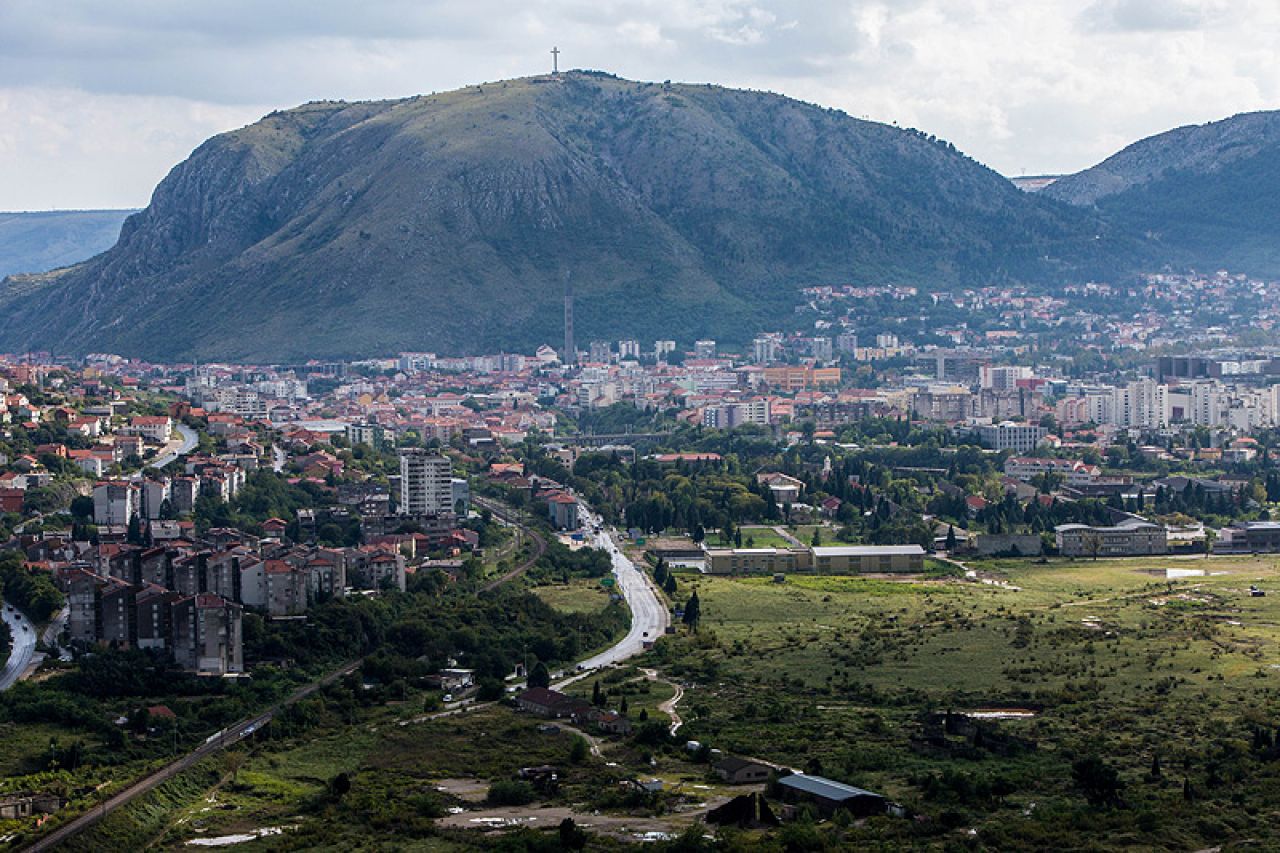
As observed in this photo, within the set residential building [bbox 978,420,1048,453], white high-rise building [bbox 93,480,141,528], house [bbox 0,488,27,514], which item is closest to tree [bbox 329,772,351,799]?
white high-rise building [bbox 93,480,141,528]

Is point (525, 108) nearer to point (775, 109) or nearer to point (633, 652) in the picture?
point (775, 109)

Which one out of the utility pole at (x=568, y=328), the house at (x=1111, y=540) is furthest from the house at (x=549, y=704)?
the utility pole at (x=568, y=328)

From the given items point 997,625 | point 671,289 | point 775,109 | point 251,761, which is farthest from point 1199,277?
point 251,761

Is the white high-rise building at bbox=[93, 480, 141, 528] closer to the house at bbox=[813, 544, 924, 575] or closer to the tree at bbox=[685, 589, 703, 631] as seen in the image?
the tree at bbox=[685, 589, 703, 631]

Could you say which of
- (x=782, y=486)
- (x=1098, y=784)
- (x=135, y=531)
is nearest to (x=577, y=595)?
(x=135, y=531)

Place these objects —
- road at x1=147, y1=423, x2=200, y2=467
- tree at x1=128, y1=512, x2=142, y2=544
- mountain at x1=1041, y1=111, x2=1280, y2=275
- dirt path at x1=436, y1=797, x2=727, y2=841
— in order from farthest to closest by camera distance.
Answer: mountain at x1=1041, y1=111, x2=1280, y2=275 → road at x1=147, y1=423, x2=200, y2=467 → tree at x1=128, y1=512, x2=142, y2=544 → dirt path at x1=436, y1=797, x2=727, y2=841

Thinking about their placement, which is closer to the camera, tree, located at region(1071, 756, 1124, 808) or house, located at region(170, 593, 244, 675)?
tree, located at region(1071, 756, 1124, 808)

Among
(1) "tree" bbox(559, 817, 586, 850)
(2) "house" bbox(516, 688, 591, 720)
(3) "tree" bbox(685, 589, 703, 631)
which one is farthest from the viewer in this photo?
(3) "tree" bbox(685, 589, 703, 631)
